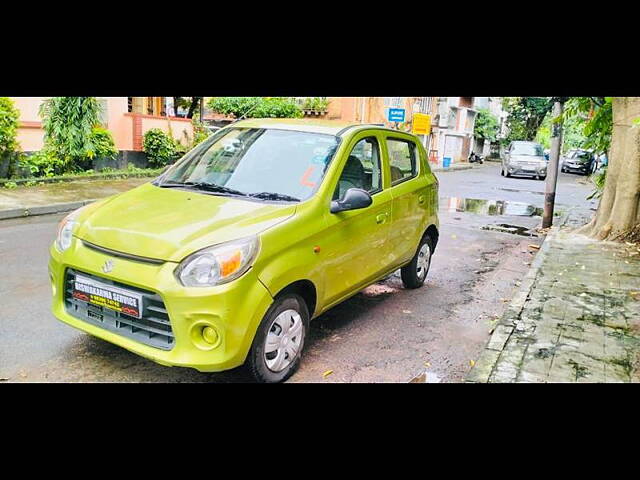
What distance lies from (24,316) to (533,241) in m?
8.71

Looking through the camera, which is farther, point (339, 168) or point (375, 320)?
point (375, 320)

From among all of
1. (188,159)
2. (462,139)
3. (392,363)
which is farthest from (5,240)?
(462,139)

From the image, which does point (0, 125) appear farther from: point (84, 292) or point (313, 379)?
point (313, 379)

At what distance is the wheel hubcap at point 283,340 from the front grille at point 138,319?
68cm

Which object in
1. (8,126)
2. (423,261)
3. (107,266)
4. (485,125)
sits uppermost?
(485,125)

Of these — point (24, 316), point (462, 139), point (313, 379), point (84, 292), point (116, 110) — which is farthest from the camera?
point (462, 139)

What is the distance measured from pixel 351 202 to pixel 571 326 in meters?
2.61

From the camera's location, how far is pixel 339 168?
469cm

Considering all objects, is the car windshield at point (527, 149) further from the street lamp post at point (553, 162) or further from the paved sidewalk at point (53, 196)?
the paved sidewalk at point (53, 196)

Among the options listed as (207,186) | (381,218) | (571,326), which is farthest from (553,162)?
(207,186)

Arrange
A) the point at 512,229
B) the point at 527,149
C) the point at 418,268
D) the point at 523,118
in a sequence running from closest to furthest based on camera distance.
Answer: the point at 418,268 → the point at 512,229 → the point at 527,149 → the point at 523,118

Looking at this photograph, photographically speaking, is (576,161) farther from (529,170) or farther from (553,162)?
(553,162)

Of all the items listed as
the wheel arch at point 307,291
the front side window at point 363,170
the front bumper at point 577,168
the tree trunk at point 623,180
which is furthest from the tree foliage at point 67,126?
the front bumper at point 577,168

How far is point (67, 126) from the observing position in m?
13.6
